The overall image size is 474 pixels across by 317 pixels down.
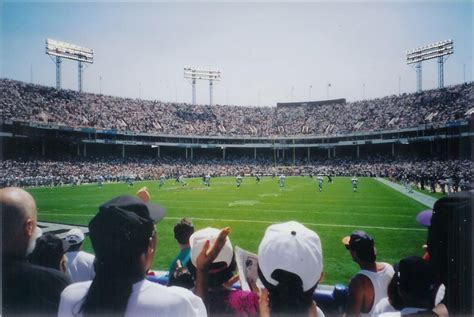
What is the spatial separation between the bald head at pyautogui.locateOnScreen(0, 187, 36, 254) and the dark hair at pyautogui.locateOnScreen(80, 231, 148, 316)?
90 centimetres

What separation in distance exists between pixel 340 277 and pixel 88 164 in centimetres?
4512

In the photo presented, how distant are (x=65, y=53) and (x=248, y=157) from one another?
35.5 metres

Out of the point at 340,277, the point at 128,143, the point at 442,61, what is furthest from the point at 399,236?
the point at 442,61

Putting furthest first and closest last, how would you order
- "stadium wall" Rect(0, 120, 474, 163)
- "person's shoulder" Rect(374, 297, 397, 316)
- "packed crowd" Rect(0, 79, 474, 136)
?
"packed crowd" Rect(0, 79, 474, 136) < "stadium wall" Rect(0, 120, 474, 163) < "person's shoulder" Rect(374, 297, 397, 316)

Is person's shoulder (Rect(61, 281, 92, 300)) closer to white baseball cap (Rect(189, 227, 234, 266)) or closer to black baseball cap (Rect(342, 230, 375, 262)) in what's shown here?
white baseball cap (Rect(189, 227, 234, 266))

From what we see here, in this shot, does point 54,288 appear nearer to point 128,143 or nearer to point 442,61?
point 128,143

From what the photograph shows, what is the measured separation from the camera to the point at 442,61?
5722 cm

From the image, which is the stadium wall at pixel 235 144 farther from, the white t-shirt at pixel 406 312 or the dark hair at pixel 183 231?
the white t-shirt at pixel 406 312

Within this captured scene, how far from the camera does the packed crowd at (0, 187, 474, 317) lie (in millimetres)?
1896

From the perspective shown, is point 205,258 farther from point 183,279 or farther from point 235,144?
point 235,144

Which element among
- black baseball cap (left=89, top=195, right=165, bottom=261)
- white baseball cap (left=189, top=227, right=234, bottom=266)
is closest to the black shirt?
black baseball cap (left=89, top=195, right=165, bottom=261)

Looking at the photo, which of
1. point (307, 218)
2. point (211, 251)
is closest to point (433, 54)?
point (307, 218)

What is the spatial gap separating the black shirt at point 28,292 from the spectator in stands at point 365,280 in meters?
2.30

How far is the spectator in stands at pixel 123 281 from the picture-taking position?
1818mm
